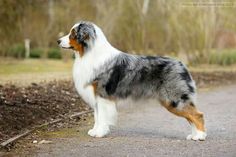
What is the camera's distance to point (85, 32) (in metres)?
9.96

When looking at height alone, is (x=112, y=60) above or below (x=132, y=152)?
above

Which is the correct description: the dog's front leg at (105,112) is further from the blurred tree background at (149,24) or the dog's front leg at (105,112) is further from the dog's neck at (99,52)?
the blurred tree background at (149,24)

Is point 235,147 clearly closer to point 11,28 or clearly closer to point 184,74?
point 184,74

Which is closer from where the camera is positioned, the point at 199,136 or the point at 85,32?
the point at 199,136

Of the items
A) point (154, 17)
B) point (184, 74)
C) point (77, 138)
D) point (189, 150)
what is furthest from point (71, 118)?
point (154, 17)

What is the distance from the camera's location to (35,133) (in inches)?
418

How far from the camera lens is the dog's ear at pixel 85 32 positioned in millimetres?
9969

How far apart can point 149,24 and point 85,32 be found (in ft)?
80.7

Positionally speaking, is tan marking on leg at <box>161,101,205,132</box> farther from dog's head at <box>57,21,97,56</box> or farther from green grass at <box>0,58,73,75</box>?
green grass at <box>0,58,73,75</box>

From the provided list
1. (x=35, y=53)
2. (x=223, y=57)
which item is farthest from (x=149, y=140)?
(x=35, y=53)

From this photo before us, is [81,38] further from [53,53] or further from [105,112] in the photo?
[53,53]

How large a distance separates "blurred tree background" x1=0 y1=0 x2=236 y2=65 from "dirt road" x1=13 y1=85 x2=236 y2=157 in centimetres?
1591

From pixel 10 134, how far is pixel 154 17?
79.5 feet

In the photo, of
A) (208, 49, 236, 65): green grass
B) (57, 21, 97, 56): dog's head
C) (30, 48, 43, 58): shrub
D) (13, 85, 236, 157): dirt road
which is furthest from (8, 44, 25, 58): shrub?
(57, 21, 97, 56): dog's head
